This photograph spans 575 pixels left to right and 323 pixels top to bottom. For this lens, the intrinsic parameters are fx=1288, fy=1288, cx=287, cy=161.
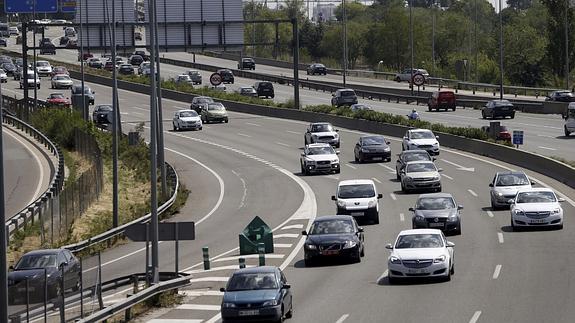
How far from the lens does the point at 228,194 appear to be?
56.1m

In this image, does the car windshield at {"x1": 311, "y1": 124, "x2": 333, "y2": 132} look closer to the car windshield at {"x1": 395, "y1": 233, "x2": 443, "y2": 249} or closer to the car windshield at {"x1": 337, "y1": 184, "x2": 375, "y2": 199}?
the car windshield at {"x1": 337, "y1": 184, "x2": 375, "y2": 199}

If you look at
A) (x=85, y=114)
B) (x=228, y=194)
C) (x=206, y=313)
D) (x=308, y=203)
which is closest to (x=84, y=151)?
(x=85, y=114)

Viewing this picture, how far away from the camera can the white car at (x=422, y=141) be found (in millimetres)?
64812

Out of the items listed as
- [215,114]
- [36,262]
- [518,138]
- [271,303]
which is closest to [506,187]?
[518,138]

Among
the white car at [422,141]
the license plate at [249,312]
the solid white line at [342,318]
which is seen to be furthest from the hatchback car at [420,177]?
the license plate at [249,312]

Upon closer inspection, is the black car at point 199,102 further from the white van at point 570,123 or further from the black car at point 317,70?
the black car at point 317,70

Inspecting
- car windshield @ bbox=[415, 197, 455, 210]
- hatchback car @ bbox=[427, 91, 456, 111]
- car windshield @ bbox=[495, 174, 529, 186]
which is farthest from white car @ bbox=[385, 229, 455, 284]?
hatchback car @ bbox=[427, 91, 456, 111]

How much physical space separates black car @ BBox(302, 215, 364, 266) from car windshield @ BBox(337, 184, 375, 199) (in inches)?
330

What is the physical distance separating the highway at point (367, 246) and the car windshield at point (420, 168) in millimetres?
1183

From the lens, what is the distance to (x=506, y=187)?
46.5m

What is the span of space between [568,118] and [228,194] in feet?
85.2

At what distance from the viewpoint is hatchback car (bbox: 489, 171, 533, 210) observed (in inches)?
1822

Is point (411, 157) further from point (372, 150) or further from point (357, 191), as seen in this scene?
point (357, 191)

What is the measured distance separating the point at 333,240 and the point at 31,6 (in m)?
56.2
